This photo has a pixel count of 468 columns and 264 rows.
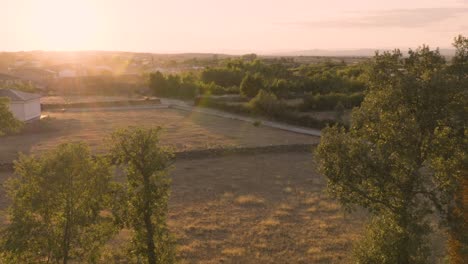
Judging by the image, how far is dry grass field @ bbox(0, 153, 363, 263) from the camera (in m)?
16.9

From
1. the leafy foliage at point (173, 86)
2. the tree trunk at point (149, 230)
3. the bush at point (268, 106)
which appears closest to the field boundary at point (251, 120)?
the bush at point (268, 106)

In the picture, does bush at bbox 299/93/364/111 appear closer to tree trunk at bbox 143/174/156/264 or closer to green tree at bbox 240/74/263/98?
green tree at bbox 240/74/263/98

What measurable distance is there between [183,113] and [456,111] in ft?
139

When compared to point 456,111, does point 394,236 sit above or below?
below

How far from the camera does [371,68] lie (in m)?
12.7

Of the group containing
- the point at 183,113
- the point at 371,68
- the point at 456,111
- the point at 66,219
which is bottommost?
the point at 183,113

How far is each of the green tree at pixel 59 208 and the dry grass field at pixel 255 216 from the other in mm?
5194

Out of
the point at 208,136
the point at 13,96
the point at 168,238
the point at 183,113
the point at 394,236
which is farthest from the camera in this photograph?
the point at 183,113

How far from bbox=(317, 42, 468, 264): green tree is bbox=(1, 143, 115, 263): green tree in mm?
5815

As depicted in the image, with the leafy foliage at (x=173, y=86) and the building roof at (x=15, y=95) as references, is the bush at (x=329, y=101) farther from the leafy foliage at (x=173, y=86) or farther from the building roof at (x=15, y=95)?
the building roof at (x=15, y=95)

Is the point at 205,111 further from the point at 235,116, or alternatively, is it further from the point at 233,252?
the point at 233,252

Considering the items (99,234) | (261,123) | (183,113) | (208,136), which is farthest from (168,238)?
(183,113)

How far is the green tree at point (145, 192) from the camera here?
1266cm

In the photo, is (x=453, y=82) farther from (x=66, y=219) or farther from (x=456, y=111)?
(x=66, y=219)
